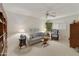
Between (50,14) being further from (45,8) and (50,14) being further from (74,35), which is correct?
(74,35)

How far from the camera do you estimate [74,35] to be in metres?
1.81

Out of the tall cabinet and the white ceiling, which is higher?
the white ceiling

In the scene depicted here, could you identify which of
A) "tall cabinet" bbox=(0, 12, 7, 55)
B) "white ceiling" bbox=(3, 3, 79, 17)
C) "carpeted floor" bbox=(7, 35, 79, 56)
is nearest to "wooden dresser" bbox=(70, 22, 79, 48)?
"carpeted floor" bbox=(7, 35, 79, 56)

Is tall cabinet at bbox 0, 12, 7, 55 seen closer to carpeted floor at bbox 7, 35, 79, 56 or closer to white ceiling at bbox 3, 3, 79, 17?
Answer: carpeted floor at bbox 7, 35, 79, 56

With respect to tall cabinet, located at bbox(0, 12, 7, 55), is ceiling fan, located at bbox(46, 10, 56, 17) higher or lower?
higher

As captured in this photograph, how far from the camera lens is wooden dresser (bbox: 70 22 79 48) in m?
1.79

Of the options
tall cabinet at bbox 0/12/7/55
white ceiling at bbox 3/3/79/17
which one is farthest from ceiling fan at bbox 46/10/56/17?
tall cabinet at bbox 0/12/7/55

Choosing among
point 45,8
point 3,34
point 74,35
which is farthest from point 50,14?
point 3,34

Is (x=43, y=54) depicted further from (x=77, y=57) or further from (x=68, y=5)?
(x=68, y=5)

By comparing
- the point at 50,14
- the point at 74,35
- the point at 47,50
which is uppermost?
the point at 50,14

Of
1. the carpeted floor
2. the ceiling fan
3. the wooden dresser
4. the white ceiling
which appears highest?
the white ceiling

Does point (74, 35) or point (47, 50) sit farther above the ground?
point (74, 35)

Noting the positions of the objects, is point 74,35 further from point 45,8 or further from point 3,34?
point 3,34

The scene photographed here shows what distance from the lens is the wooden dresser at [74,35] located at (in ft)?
5.88
